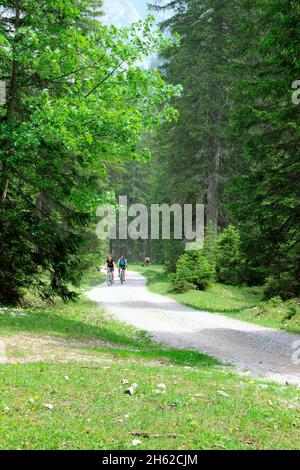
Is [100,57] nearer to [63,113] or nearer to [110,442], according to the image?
[63,113]

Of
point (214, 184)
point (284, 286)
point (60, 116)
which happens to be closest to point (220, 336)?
point (284, 286)

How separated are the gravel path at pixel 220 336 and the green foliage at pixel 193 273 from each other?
17.2ft

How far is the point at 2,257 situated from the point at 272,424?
39.8 feet

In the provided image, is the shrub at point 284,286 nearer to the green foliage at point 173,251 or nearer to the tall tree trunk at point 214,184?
the green foliage at point 173,251

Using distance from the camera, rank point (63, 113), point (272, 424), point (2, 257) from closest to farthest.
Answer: point (272, 424), point (63, 113), point (2, 257)

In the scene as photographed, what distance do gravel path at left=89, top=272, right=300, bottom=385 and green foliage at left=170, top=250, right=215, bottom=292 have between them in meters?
5.24

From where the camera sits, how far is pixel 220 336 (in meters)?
14.1

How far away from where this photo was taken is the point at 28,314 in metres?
13.7

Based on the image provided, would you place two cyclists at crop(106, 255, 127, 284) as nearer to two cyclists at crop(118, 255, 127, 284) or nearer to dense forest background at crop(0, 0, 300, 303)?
two cyclists at crop(118, 255, 127, 284)

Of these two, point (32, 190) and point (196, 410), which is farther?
point (32, 190)

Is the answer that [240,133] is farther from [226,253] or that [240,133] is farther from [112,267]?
[112,267]

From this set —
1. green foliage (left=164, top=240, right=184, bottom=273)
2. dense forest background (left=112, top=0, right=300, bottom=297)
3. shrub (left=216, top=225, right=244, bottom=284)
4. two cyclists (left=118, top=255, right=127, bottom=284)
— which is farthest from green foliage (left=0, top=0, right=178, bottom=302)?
two cyclists (left=118, top=255, right=127, bottom=284)

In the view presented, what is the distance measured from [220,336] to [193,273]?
44.4ft
